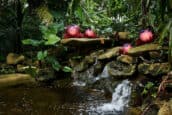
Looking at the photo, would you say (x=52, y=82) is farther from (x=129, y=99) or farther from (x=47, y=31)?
(x=129, y=99)

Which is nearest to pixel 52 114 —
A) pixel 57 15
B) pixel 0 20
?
pixel 57 15

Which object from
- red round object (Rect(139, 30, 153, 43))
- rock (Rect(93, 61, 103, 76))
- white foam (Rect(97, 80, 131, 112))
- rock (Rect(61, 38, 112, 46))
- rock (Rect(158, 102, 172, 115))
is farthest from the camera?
rock (Rect(61, 38, 112, 46))

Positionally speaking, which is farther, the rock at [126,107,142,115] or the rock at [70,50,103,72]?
the rock at [70,50,103,72]

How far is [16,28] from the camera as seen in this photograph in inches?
317

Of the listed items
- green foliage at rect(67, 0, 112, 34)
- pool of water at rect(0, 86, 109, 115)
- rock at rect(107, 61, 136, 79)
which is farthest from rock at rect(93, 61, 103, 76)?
green foliage at rect(67, 0, 112, 34)

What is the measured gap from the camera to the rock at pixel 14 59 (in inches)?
283

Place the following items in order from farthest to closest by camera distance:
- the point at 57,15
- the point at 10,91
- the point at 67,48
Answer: the point at 57,15 < the point at 67,48 < the point at 10,91

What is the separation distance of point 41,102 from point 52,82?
3.38 ft

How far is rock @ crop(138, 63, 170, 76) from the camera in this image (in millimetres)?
5125

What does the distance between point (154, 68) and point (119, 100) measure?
719mm

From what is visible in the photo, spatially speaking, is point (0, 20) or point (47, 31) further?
point (0, 20)

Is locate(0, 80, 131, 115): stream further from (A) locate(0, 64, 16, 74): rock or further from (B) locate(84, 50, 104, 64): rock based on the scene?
(A) locate(0, 64, 16, 74): rock

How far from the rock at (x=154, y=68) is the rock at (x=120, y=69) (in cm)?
28

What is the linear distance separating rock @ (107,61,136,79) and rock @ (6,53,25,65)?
1.79 meters
